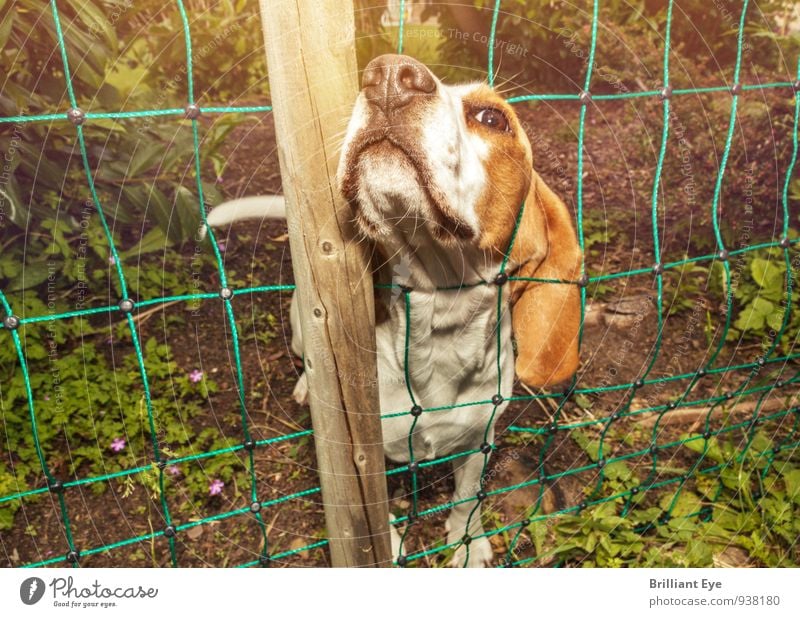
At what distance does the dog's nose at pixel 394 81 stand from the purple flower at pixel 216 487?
1.40m

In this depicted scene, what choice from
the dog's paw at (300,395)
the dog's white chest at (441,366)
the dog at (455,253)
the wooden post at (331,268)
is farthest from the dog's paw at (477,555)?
the dog's paw at (300,395)

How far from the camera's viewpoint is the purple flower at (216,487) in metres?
2.05

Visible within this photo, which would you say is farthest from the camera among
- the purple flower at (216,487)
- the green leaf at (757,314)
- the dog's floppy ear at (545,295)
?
the green leaf at (757,314)

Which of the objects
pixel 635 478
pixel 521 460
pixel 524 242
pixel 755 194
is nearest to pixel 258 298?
pixel 521 460

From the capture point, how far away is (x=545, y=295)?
160 cm

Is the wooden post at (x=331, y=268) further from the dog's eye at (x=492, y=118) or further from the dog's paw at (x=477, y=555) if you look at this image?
the dog's paw at (x=477, y=555)

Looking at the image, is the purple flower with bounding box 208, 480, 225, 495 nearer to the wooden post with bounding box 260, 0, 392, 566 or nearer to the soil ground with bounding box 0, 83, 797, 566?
the soil ground with bounding box 0, 83, 797, 566

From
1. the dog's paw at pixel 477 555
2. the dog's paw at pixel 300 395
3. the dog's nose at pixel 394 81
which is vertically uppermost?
the dog's nose at pixel 394 81

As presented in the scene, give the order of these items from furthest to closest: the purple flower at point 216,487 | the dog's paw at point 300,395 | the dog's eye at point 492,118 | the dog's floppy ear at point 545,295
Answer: the dog's paw at point 300,395
the purple flower at point 216,487
the dog's floppy ear at point 545,295
the dog's eye at point 492,118

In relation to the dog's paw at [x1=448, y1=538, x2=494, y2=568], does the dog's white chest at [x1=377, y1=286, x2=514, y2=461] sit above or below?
above

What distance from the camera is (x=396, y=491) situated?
222 centimetres

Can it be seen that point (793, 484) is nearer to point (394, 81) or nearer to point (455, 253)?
point (455, 253)
